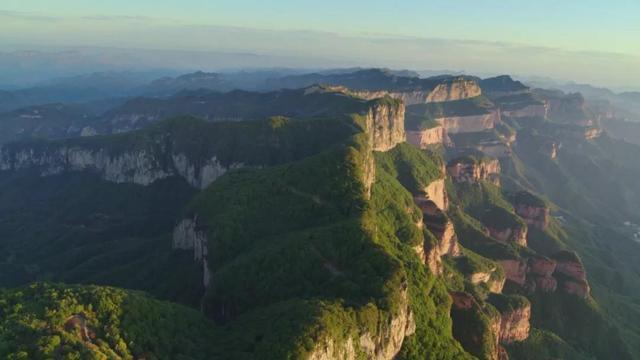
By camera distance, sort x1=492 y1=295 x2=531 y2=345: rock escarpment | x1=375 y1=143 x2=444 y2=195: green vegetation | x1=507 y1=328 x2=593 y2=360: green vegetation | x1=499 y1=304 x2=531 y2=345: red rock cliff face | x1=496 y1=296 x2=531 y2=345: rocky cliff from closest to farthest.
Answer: x1=507 y1=328 x2=593 y2=360: green vegetation, x1=499 y1=304 x2=531 y2=345: red rock cliff face, x1=496 y1=296 x2=531 y2=345: rocky cliff, x1=492 y1=295 x2=531 y2=345: rock escarpment, x1=375 y1=143 x2=444 y2=195: green vegetation

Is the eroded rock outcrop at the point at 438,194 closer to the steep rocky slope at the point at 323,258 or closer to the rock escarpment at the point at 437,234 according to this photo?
the steep rocky slope at the point at 323,258

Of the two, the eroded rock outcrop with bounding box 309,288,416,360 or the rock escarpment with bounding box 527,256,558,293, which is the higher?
the eroded rock outcrop with bounding box 309,288,416,360

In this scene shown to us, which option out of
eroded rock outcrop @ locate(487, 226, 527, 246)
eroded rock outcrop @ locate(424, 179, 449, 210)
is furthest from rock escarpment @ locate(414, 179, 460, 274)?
eroded rock outcrop @ locate(487, 226, 527, 246)

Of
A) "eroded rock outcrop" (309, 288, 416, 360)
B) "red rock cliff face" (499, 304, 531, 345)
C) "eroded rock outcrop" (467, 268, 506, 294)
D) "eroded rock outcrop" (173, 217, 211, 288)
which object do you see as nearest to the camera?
"eroded rock outcrop" (309, 288, 416, 360)

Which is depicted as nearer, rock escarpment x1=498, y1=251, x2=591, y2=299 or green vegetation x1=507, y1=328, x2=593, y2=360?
green vegetation x1=507, y1=328, x2=593, y2=360

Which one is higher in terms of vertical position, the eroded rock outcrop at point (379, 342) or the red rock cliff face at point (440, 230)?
the eroded rock outcrop at point (379, 342)

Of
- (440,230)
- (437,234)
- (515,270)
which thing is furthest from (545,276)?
(437,234)

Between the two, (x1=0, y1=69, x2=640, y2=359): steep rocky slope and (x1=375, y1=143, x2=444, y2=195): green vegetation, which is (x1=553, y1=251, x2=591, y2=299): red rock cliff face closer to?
(x1=0, y1=69, x2=640, y2=359): steep rocky slope

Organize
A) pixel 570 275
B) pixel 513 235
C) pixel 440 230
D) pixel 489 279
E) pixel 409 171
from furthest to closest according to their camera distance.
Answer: pixel 513 235 < pixel 409 171 < pixel 570 275 < pixel 489 279 < pixel 440 230

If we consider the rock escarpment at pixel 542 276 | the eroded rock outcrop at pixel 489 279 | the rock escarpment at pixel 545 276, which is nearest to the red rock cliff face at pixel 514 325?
the eroded rock outcrop at pixel 489 279

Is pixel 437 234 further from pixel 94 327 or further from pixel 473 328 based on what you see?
pixel 94 327

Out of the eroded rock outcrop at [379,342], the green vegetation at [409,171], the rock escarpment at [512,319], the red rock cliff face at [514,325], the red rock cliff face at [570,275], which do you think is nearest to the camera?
the eroded rock outcrop at [379,342]

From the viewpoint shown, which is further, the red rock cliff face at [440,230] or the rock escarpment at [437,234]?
the red rock cliff face at [440,230]
